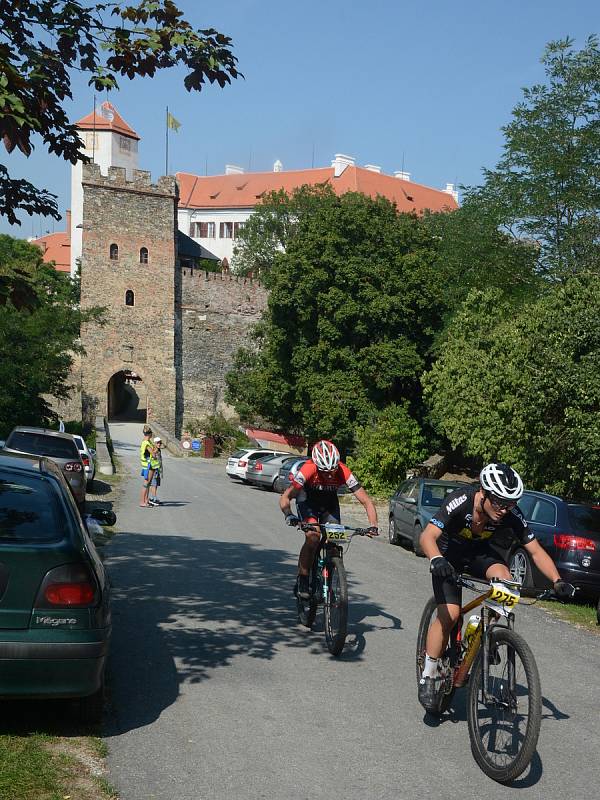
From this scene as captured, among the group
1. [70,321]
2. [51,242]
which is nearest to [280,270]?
[70,321]

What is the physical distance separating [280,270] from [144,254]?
2056 centimetres

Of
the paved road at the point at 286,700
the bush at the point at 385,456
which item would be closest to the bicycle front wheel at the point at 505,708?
the paved road at the point at 286,700

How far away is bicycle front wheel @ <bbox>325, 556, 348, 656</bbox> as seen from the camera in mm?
7590

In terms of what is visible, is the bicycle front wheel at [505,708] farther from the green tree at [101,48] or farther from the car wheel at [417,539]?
the car wheel at [417,539]

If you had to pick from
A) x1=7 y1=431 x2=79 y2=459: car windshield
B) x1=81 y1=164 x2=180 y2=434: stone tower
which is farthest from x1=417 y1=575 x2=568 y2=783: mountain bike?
x1=81 y1=164 x2=180 y2=434: stone tower

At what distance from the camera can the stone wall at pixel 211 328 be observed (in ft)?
213

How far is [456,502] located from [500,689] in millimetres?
1153

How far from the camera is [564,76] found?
3303cm

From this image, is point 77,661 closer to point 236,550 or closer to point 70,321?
point 236,550

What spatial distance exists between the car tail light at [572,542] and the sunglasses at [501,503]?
23.3 ft

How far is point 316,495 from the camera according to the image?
863cm

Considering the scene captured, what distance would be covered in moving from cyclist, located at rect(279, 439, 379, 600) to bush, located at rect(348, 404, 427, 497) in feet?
79.0

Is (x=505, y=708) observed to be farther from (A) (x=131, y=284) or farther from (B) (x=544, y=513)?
(A) (x=131, y=284)

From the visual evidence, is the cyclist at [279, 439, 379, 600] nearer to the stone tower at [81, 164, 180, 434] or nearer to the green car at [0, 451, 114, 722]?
the green car at [0, 451, 114, 722]
